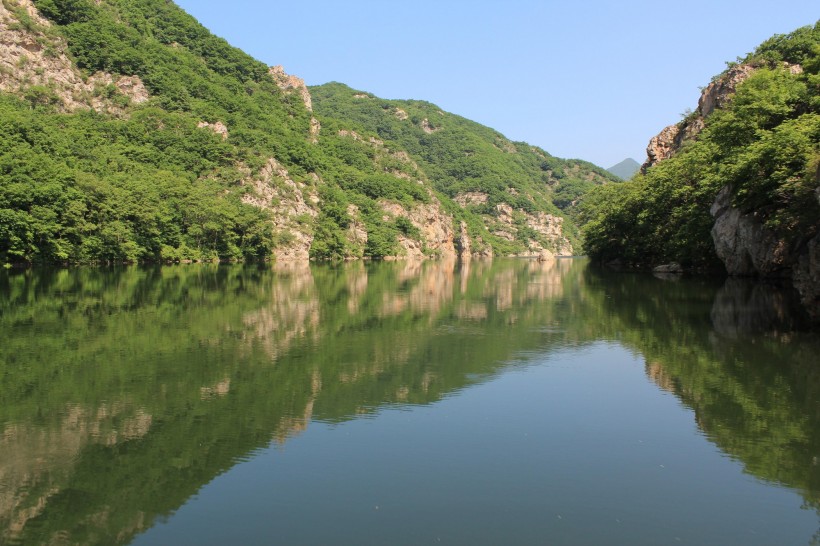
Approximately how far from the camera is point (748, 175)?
36688 mm

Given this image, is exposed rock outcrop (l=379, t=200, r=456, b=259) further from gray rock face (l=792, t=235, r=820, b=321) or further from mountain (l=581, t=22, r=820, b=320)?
gray rock face (l=792, t=235, r=820, b=321)

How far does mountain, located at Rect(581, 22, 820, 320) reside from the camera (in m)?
30.1

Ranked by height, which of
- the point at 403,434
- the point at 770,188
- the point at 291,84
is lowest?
the point at 403,434

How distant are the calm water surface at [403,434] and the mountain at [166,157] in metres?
52.7

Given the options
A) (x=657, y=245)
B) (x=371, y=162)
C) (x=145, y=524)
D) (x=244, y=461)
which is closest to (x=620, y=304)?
(x=244, y=461)

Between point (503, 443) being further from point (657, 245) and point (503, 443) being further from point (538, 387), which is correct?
point (657, 245)

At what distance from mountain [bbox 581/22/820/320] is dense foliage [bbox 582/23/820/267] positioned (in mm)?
78

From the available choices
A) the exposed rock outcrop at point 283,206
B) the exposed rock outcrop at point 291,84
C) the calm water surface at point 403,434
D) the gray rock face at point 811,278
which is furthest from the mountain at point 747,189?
the exposed rock outcrop at point 291,84

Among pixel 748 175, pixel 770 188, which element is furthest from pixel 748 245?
pixel 770 188

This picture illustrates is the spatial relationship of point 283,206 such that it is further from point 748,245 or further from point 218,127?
point 748,245

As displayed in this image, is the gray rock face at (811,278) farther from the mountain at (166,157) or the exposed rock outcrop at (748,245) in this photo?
the mountain at (166,157)

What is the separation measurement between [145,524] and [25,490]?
7.10 feet

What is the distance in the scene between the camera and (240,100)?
14912 centimetres

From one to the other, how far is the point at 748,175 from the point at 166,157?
94630mm
